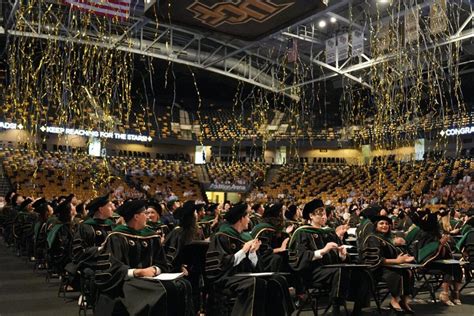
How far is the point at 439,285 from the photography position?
765 centimetres

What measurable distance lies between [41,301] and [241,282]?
338 cm

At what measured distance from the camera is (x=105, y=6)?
498 inches

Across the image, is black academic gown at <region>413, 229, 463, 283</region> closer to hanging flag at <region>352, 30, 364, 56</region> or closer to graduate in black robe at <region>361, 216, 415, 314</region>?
graduate in black robe at <region>361, 216, 415, 314</region>

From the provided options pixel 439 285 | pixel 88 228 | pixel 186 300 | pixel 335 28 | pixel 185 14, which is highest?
pixel 335 28

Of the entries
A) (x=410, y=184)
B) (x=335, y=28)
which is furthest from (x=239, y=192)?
(x=335, y=28)

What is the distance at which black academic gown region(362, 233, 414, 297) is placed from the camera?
5.92 meters

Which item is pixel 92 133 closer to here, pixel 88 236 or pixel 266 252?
pixel 88 236

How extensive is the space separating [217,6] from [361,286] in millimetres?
4470

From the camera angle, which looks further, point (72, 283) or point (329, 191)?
point (329, 191)

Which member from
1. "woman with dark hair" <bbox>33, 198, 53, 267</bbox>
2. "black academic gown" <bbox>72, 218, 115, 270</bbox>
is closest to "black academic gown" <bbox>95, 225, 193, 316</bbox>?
"black academic gown" <bbox>72, 218, 115, 270</bbox>

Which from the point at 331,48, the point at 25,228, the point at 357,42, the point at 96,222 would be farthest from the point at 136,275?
the point at 331,48

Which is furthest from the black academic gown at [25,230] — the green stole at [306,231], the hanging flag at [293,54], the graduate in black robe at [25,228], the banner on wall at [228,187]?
the banner on wall at [228,187]

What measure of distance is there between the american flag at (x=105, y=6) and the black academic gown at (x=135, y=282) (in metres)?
7.93

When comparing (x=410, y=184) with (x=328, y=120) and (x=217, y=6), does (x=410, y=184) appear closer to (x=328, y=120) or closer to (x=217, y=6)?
(x=328, y=120)
